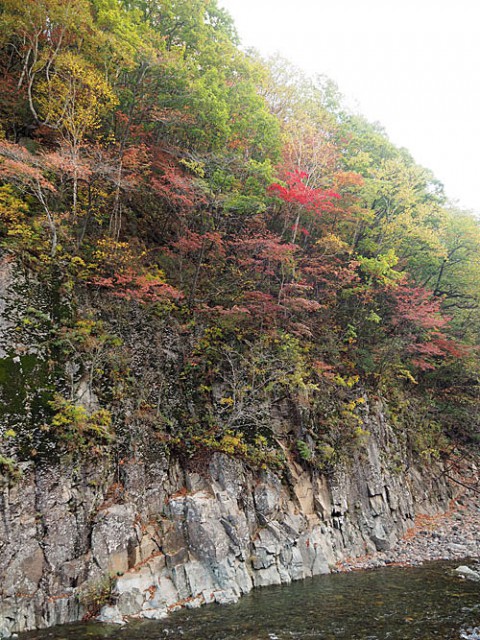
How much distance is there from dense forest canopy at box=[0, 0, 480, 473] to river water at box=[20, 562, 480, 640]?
3.81 metres

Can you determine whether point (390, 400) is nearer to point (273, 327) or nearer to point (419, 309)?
point (419, 309)

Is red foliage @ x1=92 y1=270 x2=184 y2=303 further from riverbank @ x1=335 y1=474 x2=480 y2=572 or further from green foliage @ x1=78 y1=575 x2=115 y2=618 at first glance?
riverbank @ x1=335 y1=474 x2=480 y2=572

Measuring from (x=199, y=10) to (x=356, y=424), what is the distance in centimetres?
1829

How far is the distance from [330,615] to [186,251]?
40.3ft

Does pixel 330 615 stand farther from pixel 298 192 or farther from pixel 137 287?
pixel 298 192

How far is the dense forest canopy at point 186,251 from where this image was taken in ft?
36.3

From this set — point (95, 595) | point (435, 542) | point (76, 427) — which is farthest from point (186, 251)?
point (435, 542)

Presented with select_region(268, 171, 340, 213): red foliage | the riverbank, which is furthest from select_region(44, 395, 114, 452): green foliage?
select_region(268, 171, 340, 213): red foliage

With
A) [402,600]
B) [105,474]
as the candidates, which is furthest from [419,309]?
[105,474]

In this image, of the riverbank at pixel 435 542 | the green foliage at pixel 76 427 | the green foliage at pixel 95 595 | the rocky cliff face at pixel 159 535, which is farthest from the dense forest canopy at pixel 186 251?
the riverbank at pixel 435 542

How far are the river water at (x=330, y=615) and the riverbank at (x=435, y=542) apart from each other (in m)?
1.91

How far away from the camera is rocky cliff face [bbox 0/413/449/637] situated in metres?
8.20

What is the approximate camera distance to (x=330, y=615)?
8.59 m

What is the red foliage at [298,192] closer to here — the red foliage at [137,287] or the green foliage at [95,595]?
the red foliage at [137,287]
